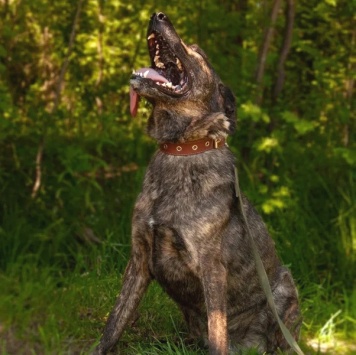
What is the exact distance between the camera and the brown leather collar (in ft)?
13.1

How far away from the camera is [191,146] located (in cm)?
400

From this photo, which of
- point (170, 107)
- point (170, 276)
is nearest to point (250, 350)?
point (170, 276)

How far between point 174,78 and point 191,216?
76 cm

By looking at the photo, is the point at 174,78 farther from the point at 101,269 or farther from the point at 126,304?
the point at 101,269

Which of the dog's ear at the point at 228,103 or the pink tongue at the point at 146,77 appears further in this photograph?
the dog's ear at the point at 228,103

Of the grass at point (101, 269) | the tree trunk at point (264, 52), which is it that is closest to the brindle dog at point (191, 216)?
the grass at point (101, 269)

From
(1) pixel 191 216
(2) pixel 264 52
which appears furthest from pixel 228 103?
(2) pixel 264 52

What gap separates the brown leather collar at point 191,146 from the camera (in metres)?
4.00

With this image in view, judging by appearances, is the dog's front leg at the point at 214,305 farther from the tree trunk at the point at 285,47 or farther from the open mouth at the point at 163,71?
the tree trunk at the point at 285,47

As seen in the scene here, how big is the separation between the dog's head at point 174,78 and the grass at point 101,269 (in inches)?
52.1

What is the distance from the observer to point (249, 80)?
6918mm

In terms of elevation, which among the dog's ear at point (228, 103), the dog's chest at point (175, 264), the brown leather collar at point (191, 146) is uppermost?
the dog's ear at point (228, 103)

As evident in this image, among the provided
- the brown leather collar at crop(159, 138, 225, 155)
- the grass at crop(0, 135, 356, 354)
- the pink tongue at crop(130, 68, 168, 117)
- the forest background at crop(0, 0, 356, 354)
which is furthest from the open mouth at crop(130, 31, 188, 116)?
the forest background at crop(0, 0, 356, 354)

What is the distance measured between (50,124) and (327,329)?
312cm
